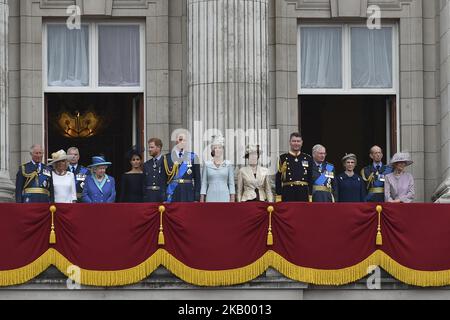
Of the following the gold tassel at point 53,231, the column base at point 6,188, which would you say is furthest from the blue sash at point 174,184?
the column base at point 6,188

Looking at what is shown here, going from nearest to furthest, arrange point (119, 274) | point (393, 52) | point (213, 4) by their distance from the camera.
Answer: point (119, 274) < point (213, 4) < point (393, 52)

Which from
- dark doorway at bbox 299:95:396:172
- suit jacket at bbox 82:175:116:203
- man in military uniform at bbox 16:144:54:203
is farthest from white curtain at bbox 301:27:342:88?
man in military uniform at bbox 16:144:54:203

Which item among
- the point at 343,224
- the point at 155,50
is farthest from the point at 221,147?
the point at 155,50

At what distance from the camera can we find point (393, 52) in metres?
37.3

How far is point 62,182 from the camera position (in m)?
31.8

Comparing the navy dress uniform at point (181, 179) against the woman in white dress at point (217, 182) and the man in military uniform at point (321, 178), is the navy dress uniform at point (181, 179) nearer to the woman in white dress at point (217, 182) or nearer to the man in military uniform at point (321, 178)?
the woman in white dress at point (217, 182)

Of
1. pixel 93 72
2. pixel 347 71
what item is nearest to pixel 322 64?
pixel 347 71

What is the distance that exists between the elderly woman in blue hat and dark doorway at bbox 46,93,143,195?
191 inches

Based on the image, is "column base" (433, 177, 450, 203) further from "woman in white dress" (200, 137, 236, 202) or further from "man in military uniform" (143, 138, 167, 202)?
"man in military uniform" (143, 138, 167, 202)

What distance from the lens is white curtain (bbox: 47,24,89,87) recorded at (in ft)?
121

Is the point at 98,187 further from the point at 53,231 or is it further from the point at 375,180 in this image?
the point at 375,180

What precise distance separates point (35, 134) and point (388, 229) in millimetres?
9319
